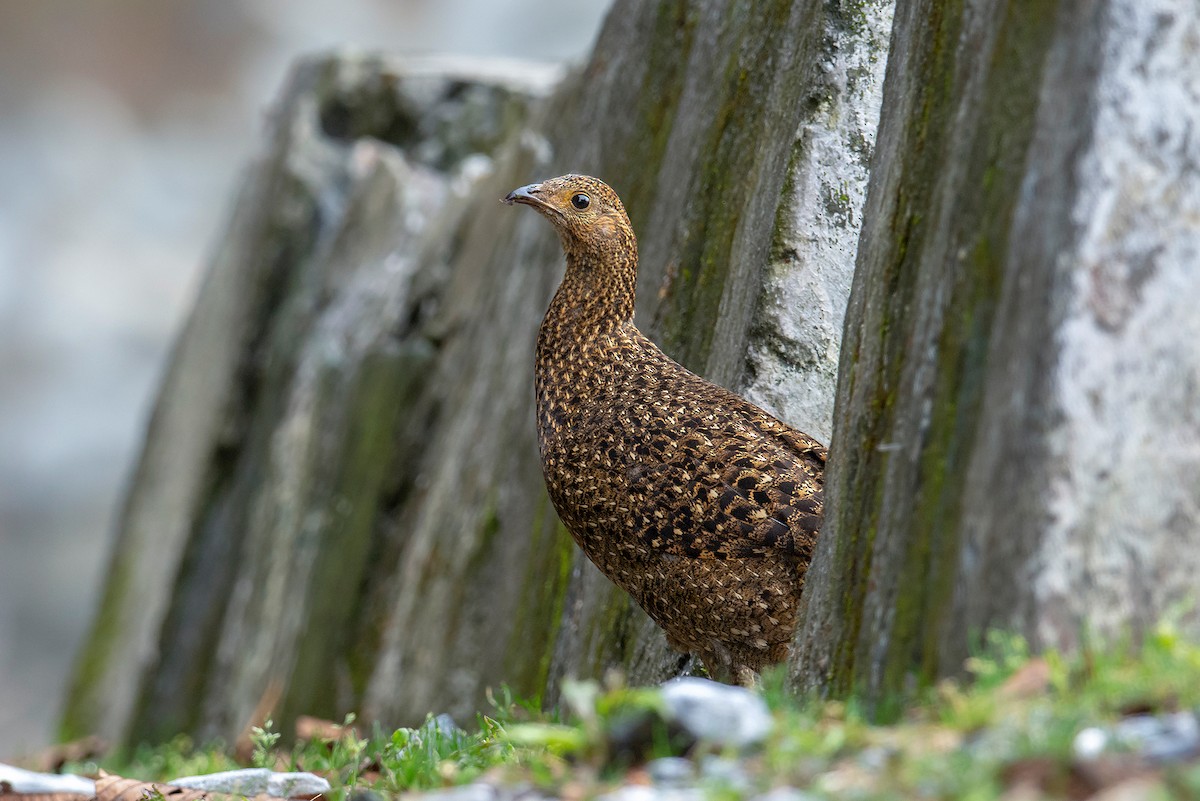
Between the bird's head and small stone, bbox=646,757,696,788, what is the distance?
3.06 m

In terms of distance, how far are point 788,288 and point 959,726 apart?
2714 millimetres

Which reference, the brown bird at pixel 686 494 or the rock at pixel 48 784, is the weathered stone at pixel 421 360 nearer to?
the brown bird at pixel 686 494

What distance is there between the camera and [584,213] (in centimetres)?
560

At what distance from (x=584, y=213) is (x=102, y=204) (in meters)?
24.1

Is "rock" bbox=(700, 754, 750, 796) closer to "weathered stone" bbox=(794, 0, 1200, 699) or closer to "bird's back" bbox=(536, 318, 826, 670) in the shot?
"weathered stone" bbox=(794, 0, 1200, 699)

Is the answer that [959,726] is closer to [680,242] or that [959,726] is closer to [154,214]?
[680,242]

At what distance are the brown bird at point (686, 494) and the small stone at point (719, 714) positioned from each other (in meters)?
1.59

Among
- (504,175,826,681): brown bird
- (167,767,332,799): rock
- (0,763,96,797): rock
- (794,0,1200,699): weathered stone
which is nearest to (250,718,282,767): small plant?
(167,767,332,799): rock

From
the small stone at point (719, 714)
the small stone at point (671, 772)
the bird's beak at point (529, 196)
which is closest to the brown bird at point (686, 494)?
the bird's beak at point (529, 196)

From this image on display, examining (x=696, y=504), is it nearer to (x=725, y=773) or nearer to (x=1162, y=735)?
(x=725, y=773)

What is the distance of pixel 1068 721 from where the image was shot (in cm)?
250

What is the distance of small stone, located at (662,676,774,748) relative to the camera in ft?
9.09

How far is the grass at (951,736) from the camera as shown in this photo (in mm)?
2354

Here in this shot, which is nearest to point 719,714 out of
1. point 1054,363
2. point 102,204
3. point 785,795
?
point 785,795
